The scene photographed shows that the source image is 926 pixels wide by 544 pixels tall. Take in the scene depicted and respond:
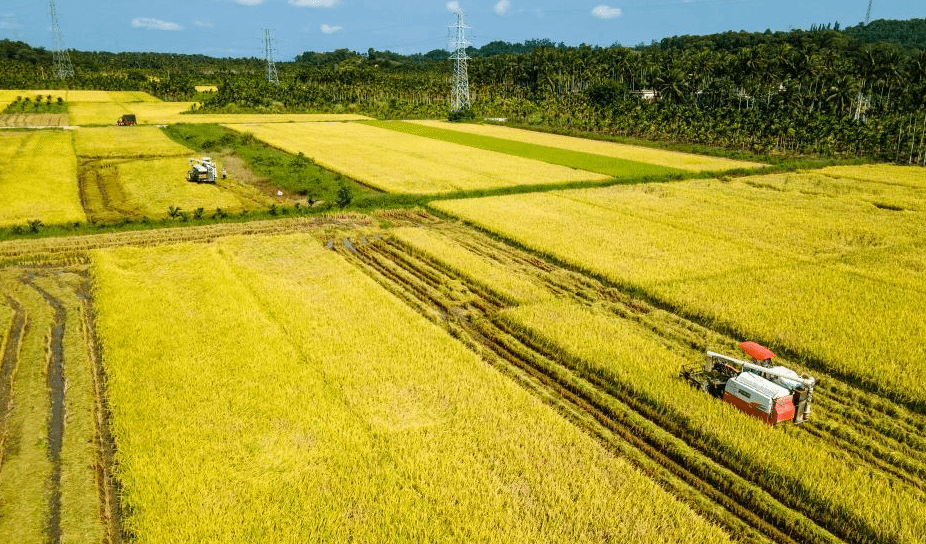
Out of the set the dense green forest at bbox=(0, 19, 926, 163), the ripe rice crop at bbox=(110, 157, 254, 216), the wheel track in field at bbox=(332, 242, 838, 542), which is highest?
the dense green forest at bbox=(0, 19, 926, 163)

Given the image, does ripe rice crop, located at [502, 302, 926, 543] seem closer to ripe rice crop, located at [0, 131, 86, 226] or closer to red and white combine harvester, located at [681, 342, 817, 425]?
red and white combine harvester, located at [681, 342, 817, 425]

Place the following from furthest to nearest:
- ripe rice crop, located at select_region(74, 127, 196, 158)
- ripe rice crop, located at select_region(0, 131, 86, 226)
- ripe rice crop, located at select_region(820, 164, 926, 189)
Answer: ripe rice crop, located at select_region(74, 127, 196, 158), ripe rice crop, located at select_region(820, 164, 926, 189), ripe rice crop, located at select_region(0, 131, 86, 226)

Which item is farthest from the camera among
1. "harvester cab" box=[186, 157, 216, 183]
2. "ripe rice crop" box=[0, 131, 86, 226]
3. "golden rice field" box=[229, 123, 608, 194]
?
"golden rice field" box=[229, 123, 608, 194]

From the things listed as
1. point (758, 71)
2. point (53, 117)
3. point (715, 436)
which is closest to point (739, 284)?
point (715, 436)

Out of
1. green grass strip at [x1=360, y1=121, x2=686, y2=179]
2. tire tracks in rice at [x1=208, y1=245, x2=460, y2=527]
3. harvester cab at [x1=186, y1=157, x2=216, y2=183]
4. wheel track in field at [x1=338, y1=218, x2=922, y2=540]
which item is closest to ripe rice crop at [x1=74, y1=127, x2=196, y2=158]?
harvester cab at [x1=186, y1=157, x2=216, y2=183]

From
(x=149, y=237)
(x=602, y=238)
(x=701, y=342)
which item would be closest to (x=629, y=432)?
(x=701, y=342)

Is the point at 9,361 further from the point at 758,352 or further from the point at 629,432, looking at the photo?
the point at 758,352
